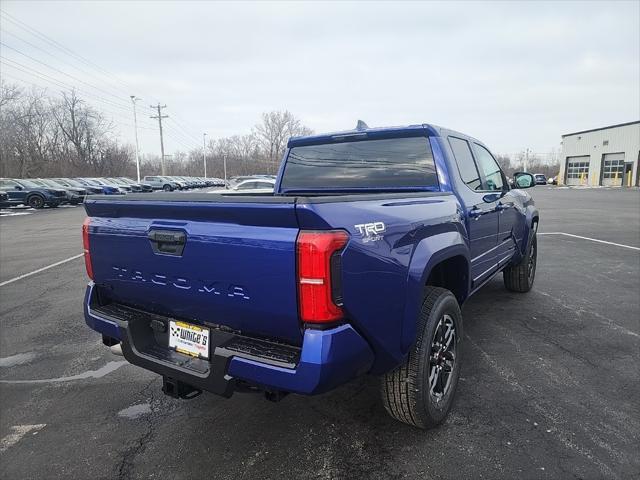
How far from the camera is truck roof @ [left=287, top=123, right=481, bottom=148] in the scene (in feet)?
11.6

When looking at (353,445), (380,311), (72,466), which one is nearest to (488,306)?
(353,445)

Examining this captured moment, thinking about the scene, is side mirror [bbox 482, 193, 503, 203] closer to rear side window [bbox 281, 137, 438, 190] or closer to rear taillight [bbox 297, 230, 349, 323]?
rear side window [bbox 281, 137, 438, 190]

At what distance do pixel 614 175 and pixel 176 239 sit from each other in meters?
56.8

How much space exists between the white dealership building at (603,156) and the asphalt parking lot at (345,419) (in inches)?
1973

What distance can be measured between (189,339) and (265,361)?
59 centimetres

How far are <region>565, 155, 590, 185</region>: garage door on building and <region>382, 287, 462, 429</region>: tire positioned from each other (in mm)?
58459

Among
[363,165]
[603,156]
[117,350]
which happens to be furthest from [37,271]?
[603,156]

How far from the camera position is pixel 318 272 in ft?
6.13

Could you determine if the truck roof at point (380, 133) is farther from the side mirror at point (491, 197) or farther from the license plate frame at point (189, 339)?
the license plate frame at point (189, 339)

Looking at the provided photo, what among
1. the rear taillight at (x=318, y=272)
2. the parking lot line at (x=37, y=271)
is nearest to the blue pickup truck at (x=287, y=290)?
the rear taillight at (x=318, y=272)

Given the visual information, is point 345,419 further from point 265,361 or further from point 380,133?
point 380,133

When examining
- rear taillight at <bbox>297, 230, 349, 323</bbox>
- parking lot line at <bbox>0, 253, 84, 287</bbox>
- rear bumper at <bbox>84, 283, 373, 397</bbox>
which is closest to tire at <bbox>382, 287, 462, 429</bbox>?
rear bumper at <bbox>84, 283, 373, 397</bbox>

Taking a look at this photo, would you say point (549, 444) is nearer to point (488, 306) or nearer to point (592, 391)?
point (592, 391)

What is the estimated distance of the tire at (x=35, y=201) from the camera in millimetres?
24453
